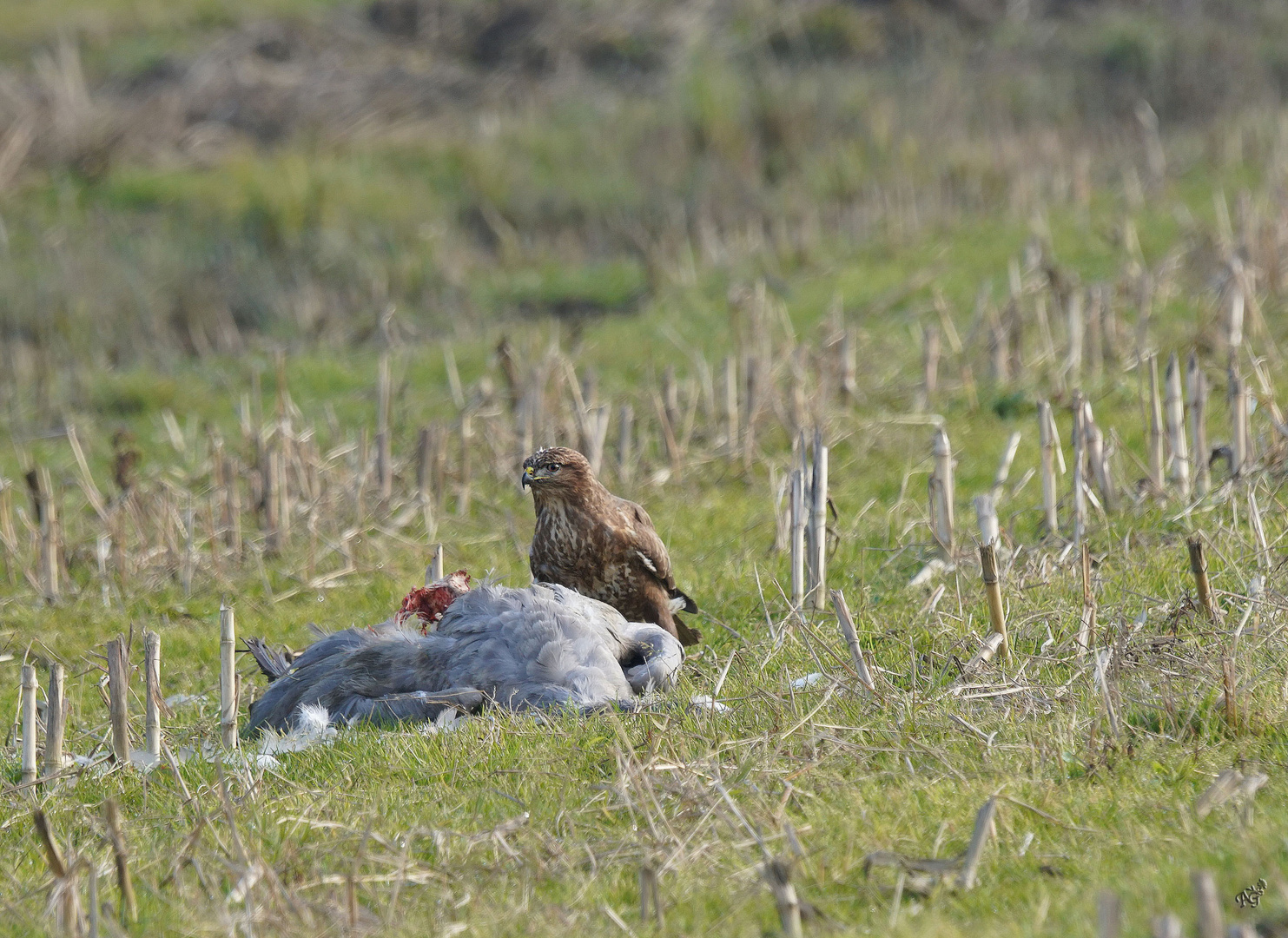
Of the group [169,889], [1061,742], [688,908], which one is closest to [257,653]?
[169,889]

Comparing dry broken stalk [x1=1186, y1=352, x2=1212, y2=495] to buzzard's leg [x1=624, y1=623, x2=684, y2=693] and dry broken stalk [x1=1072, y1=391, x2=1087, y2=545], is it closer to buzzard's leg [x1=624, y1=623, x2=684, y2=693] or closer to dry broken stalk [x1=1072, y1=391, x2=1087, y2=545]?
dry broken stalk [x1=1072, y1=391, x2=1087, y2=545]

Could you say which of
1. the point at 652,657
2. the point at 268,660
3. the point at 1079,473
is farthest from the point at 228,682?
the point at 1079,473

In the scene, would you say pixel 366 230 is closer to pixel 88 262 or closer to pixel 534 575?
pixel 88 262

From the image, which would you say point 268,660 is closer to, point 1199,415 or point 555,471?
point 555,471

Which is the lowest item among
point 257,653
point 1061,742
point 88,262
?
point 88,262

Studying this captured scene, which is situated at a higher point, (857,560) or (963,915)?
(963,915)

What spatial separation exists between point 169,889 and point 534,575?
2981mm

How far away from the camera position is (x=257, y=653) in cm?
574

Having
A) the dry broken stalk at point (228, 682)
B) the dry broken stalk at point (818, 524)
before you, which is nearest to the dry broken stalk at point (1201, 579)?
the dry broken stalk at point (818, 524)

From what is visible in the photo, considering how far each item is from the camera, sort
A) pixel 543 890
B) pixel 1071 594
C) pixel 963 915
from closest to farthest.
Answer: pixel 963 915 < pixel 543 890 < pixel 1071 594

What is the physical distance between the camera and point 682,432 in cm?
940

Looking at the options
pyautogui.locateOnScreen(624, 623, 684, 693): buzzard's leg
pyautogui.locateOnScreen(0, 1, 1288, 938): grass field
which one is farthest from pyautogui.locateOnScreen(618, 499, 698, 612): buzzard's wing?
pyautogui.locateOnScreen(624, 623, 684, 693): buzzard's leg

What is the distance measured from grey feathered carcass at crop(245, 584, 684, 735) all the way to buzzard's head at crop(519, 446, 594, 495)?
32.3 inches

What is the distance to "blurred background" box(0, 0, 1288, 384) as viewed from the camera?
15.6m
